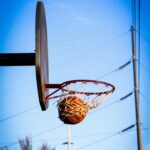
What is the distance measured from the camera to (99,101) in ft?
21.3

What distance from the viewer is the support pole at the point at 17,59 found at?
4.94 metres

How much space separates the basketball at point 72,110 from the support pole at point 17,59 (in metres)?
1.22

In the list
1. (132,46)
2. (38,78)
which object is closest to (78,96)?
(38,78)

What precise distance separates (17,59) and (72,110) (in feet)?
4.54

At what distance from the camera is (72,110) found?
584cm

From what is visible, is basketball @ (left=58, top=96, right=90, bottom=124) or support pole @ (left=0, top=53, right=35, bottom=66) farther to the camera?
basketball @ (left=58, top=96, right=90, bottom=124)

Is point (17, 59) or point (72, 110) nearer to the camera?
point (17, 59)

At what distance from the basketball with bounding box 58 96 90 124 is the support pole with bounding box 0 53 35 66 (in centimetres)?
122

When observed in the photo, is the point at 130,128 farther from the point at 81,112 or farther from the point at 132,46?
the point at 81,112

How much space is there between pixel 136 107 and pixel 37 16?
10.9 metres

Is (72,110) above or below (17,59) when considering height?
below

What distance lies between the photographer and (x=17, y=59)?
4.99 meters

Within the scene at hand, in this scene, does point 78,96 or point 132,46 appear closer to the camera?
point 78,96

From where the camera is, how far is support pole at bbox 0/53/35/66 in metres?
4.94
